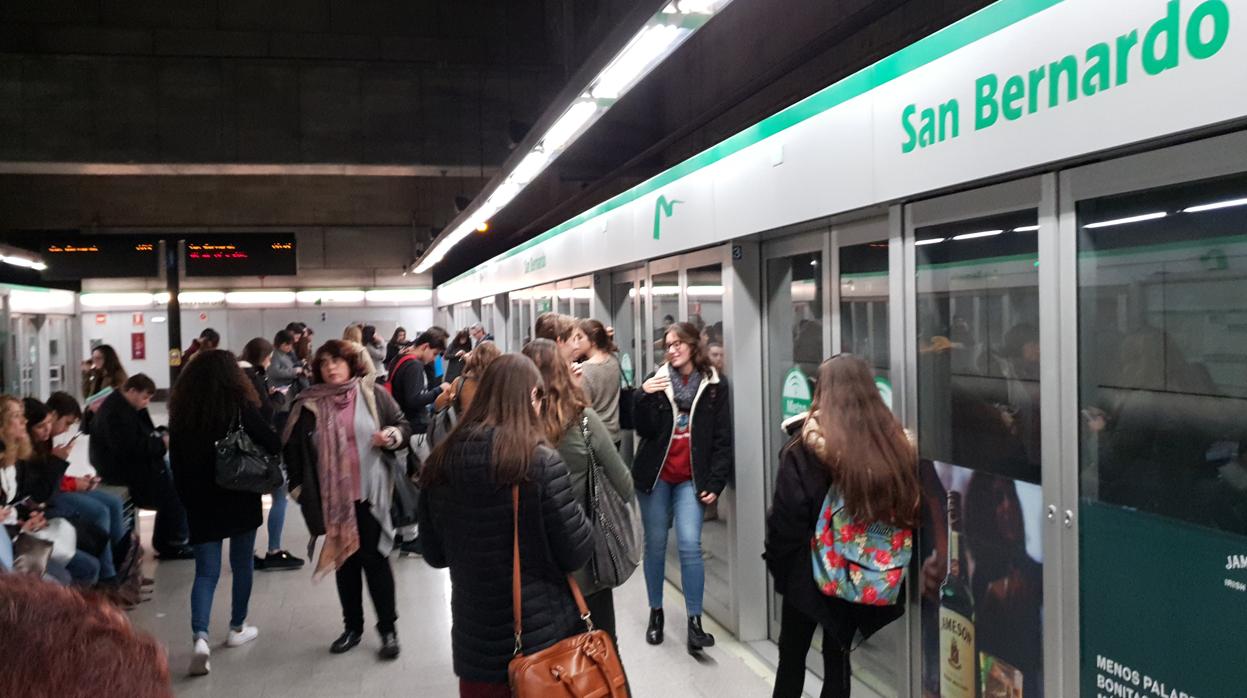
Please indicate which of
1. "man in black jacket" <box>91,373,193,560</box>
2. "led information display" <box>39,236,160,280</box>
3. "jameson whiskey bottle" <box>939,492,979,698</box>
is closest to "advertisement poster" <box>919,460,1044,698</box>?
"jameson whiskey bottle" <box>939,492,979,698</box>

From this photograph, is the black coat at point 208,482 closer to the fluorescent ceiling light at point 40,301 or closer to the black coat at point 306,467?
the black coat at point 306,467

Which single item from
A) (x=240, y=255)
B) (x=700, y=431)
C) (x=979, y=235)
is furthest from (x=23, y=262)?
(x=979, y=235)

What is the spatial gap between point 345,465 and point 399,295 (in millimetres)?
17257

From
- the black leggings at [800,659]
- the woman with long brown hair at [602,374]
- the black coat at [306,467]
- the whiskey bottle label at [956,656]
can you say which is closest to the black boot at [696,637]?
the woman with long brown hair at [602,374]

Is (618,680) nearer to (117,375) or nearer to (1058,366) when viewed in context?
(1058,366)

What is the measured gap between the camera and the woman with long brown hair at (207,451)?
4105 mm

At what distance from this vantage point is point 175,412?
416 centimetres

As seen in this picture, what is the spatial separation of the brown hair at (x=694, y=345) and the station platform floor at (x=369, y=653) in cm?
137

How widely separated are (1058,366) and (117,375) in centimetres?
594

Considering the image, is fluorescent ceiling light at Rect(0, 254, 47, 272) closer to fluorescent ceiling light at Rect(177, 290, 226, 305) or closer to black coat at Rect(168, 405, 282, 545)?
fluorescent ceiling light at Rect(177, 290, 226, 305)

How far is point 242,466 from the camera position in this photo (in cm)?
400

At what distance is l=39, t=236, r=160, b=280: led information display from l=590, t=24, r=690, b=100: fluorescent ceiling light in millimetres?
10888

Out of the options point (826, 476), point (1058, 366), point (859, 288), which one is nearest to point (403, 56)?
point (859, 288)

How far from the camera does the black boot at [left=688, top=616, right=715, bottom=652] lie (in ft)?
13.9
